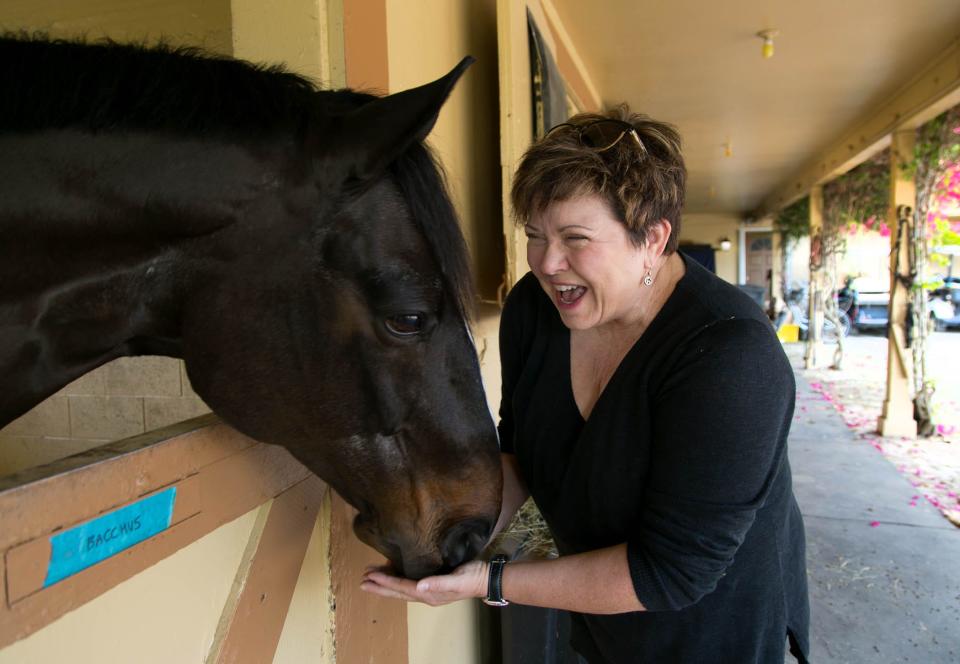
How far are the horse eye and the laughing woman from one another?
A: 1.18ft

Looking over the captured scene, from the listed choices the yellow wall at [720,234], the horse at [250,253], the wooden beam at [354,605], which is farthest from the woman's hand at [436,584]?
the yellow wall at [720,234]

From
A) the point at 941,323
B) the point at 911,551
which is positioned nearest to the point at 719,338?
the point at 911,551

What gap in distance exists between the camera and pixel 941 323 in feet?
50.0

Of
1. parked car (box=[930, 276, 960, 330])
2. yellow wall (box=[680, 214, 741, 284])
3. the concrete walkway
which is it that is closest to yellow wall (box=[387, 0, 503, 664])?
the concrete walkway

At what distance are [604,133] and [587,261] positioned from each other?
0.78 ft

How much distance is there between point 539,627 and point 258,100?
220 cm

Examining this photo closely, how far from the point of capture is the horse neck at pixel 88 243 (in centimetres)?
81

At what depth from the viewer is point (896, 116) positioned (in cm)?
621

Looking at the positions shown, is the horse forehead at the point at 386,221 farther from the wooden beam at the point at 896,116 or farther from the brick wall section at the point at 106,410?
the wooden beam at the point at 896,116

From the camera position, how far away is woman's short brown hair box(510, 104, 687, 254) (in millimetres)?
1126

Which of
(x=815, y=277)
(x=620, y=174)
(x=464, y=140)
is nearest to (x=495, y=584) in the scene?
(x=620, y=174)

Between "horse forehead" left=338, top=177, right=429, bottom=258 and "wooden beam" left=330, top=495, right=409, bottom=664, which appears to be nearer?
"horse forehead" left=338, top=177, right=429, bottom=258

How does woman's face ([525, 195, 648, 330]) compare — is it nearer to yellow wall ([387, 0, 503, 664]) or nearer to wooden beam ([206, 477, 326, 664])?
yellow wall ([387, 0, 503, 664])

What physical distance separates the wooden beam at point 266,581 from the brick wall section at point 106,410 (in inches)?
43.7
